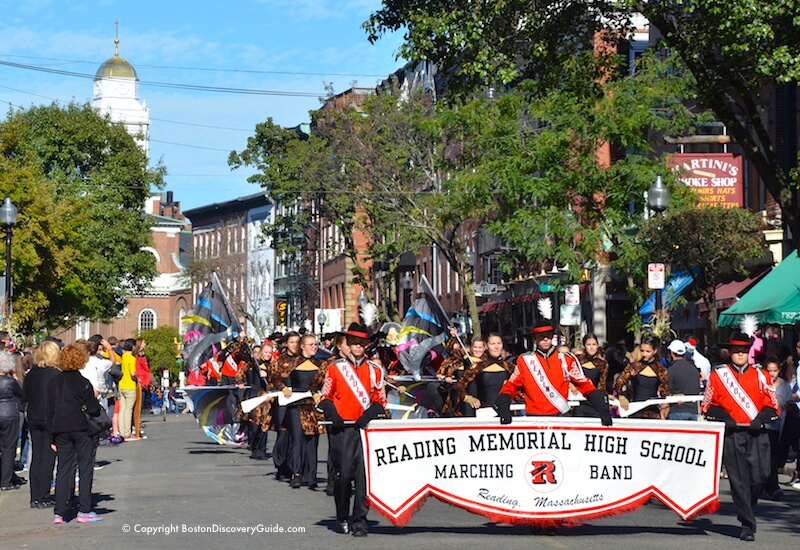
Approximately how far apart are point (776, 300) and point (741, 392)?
43.8 feet

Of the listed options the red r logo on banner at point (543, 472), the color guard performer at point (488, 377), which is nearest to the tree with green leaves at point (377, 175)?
the color guard performer at point (488, 377)

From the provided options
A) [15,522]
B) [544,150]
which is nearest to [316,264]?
[544,150]

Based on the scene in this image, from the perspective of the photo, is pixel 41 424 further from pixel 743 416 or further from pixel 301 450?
pixel 743 416

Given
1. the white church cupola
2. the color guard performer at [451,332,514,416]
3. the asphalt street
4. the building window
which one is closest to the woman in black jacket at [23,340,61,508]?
the asphalt street

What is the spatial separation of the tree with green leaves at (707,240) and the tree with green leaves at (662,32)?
36.5ft

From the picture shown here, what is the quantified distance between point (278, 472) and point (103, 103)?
139 meters

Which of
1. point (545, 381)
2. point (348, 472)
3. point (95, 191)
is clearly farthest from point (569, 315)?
point (95, 191)

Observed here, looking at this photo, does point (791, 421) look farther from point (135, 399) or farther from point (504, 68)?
point (135, 399)

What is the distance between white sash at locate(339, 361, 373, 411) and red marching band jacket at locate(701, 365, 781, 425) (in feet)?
9.54

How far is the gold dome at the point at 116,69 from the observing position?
15512 cm

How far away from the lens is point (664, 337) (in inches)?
1240

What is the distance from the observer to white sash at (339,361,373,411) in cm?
1350

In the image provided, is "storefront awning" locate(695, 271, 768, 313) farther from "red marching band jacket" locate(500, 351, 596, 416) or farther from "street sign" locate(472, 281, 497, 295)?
"street sign" locate(472, 281, 497, 295)

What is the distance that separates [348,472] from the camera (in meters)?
13.3
